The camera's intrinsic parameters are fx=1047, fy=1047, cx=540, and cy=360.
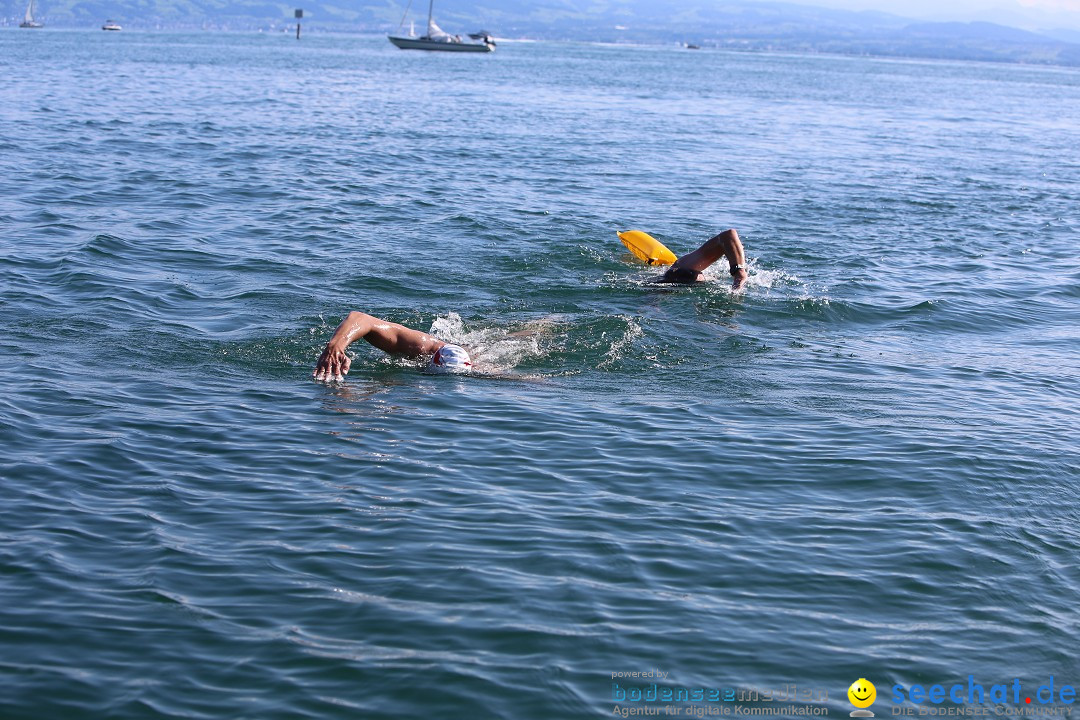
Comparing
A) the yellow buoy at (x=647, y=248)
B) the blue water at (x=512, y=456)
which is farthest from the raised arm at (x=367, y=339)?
the yellow buoy at (x=647, y=248)

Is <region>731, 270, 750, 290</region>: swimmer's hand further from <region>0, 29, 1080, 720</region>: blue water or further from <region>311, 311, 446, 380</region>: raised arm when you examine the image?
<region>311, 311, 446, 380</region>: raised arm

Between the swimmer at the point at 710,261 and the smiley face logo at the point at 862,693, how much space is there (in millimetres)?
8836

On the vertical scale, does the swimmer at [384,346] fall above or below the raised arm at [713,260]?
below

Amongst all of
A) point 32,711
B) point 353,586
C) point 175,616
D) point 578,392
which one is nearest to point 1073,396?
point 578,392

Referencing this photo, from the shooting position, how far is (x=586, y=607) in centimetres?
673

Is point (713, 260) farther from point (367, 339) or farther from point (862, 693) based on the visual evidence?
point (862, 693)

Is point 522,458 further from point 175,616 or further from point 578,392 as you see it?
point 175,616

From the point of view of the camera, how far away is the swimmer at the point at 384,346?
32.5 feet

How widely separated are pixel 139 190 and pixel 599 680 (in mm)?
18472

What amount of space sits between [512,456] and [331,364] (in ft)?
6.69

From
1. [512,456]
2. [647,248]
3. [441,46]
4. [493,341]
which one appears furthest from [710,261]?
[441,46]

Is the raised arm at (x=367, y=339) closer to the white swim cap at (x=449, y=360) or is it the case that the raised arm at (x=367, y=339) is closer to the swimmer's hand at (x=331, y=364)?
the swimmer's hand at (x=331, y=364)

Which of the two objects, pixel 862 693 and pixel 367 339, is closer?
pixel 862 693

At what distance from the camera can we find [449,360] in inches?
439
